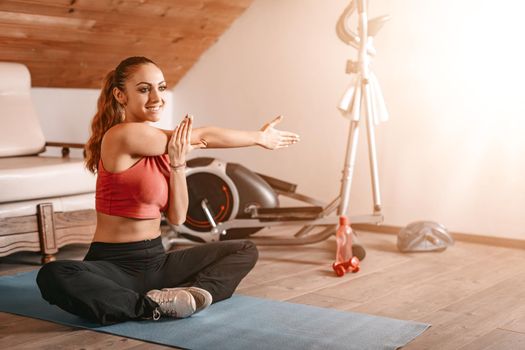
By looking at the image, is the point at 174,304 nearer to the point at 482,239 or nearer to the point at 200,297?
the point at 200,297

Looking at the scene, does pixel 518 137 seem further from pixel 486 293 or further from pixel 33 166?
pixel 33 166

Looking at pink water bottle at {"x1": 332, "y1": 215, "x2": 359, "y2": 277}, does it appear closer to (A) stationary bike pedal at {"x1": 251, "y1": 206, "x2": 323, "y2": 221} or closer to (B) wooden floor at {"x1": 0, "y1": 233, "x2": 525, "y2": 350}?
(B) wooden floor at {"x1": 0, "y1": 233, "x2": 525, "y2": 350}

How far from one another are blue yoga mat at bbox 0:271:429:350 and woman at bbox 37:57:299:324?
7 cm

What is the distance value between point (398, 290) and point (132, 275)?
44.6 inches

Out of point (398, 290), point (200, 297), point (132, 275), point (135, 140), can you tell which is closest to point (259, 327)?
point (200, 297)

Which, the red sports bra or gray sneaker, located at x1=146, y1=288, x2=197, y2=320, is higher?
the red sports bra

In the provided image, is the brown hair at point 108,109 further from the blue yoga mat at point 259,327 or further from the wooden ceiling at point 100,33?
the wooden ceiling at point 100,33

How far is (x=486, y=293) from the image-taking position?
307cm

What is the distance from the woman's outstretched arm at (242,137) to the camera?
2.60 meters

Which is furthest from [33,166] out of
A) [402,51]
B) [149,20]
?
[402,51]

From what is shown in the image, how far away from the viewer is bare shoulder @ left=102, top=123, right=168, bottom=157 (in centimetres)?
253

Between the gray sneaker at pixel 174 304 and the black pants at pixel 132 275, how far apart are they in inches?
0.9

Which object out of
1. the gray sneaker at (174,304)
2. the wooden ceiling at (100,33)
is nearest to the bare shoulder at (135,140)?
the gray sneaker at (174,304)

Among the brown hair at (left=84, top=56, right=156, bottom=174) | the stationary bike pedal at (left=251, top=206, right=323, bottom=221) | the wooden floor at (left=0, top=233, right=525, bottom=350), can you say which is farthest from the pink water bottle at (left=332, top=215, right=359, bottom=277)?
the brown hair at (left=84, top=56, right=156, bottom=174)
